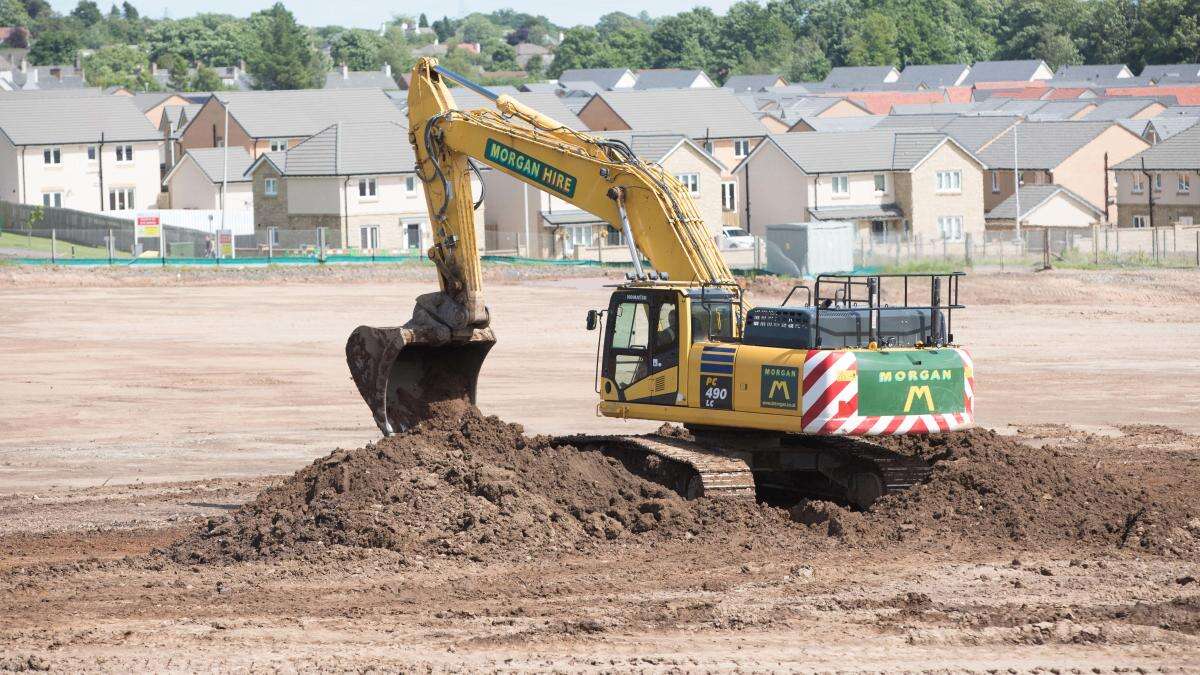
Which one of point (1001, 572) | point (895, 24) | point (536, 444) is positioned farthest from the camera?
point (895, 24)

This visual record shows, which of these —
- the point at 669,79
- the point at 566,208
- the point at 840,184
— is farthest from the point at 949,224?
the point at 669,79

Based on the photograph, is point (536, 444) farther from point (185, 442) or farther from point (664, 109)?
point (664, 109)

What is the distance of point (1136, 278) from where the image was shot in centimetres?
5266

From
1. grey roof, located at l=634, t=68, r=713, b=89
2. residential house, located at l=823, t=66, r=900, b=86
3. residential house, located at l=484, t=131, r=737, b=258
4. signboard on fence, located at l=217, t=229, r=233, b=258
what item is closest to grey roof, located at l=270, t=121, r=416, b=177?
residential house, located at l=484, t=131, r=737, b=258

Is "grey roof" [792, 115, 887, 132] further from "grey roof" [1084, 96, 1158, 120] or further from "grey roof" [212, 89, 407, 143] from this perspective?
"grey roof" [212, 89, 407, 143]

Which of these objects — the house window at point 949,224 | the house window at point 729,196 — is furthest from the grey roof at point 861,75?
the house window at point 949,224

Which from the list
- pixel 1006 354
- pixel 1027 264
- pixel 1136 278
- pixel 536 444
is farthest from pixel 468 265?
pixel 1027 264

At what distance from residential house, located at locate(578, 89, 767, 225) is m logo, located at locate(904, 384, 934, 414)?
6456 cm

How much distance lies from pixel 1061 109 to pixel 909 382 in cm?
10089

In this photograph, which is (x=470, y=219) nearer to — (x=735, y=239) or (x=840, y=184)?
(x=735, y=239)

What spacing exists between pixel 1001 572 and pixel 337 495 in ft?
20.6

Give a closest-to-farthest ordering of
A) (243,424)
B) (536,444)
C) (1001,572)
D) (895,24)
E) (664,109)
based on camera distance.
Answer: (1001,572) → (536,444) → (243,424) → (664,109) → (895,24)

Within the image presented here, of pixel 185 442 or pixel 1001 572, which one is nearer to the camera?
pixel 1001 572

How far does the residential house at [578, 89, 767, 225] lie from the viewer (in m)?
82.6
